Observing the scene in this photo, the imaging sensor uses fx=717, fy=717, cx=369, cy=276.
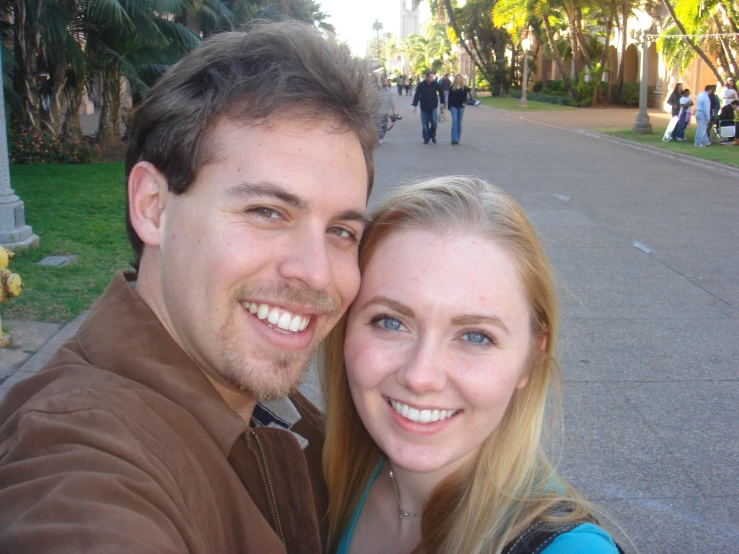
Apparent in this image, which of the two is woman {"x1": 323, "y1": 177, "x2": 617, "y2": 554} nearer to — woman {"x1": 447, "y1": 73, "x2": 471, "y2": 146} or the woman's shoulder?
the woman's shoulder

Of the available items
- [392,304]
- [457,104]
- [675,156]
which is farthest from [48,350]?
[675,156]

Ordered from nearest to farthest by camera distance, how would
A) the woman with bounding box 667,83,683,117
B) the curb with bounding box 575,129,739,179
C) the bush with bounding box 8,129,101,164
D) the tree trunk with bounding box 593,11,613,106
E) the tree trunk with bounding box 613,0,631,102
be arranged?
the bush with bounding box 8,129,101,164, the curb with bounding box 575,129,739,179, the woman with bounding box 667,83,683,117, the tree trunk with bounding box 613,0,631,102, the tree trunk with bounding box 593,11,613,106

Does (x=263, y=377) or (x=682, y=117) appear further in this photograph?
(x=682, y=117)

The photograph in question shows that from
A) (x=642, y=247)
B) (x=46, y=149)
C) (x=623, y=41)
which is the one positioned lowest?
(x=642, y=247)

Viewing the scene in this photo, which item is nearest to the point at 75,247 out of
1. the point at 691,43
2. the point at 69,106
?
the point at 69,106

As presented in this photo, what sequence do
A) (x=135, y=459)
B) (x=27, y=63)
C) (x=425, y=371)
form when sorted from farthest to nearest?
(x=27, y=63)
(x=425, y=371)
(x=135, y=459)

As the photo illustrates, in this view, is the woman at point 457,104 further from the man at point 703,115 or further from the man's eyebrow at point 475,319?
the man's eyebrow at point 475,319

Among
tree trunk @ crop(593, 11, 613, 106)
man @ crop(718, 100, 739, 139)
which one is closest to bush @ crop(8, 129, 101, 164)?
man @ crop(718, 100, 739, 139)

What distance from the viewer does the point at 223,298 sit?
1.75m

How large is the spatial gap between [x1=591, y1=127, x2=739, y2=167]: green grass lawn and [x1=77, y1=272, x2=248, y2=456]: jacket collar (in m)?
17.1

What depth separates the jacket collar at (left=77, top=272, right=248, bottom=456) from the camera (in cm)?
152

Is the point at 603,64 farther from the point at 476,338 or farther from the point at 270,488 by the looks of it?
the point at 270,488

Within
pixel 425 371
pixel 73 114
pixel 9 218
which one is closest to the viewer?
pixel 425 371

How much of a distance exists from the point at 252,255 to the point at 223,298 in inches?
5.0
